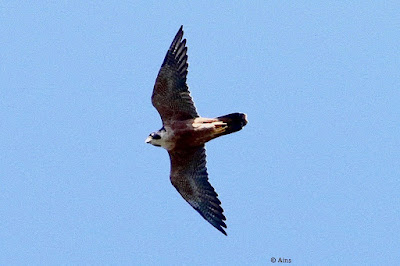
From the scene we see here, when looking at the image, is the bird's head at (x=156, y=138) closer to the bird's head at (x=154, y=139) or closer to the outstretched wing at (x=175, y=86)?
the bird's head at (x=154, y=139)

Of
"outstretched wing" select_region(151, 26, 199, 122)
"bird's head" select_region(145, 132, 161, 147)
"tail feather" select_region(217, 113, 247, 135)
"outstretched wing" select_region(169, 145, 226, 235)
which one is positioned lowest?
"outstretched wing" select_region(169, 145, 226, 235)

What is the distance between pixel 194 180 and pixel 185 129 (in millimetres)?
1056

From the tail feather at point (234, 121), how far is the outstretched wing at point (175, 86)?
1.83 feet

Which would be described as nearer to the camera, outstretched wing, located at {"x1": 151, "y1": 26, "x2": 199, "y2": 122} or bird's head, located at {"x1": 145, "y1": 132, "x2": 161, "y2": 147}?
outstretched wing, located at {"x1": 151, "y1": 26, "x2": 199, "y2": 122}

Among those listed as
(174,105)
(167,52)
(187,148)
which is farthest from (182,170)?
(167,52)

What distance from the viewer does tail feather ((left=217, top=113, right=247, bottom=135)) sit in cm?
1238

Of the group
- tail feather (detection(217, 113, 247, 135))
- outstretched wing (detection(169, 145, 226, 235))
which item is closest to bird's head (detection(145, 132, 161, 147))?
outstretched wing (detection(169, 145, 226, 235))

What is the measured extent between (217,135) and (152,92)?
1.40 meters

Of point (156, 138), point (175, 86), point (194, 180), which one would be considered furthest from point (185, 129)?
point (194, 180)

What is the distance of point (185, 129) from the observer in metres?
12.3

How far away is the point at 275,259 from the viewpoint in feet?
38.7

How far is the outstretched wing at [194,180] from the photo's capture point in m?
12.6

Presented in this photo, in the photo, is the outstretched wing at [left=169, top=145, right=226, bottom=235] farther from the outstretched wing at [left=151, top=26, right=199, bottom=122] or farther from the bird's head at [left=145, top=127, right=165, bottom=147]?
the outstretched wing at [left=151, top=26, right=199, bottom=122]

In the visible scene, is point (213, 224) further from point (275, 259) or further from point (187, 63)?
point (187, 63)
